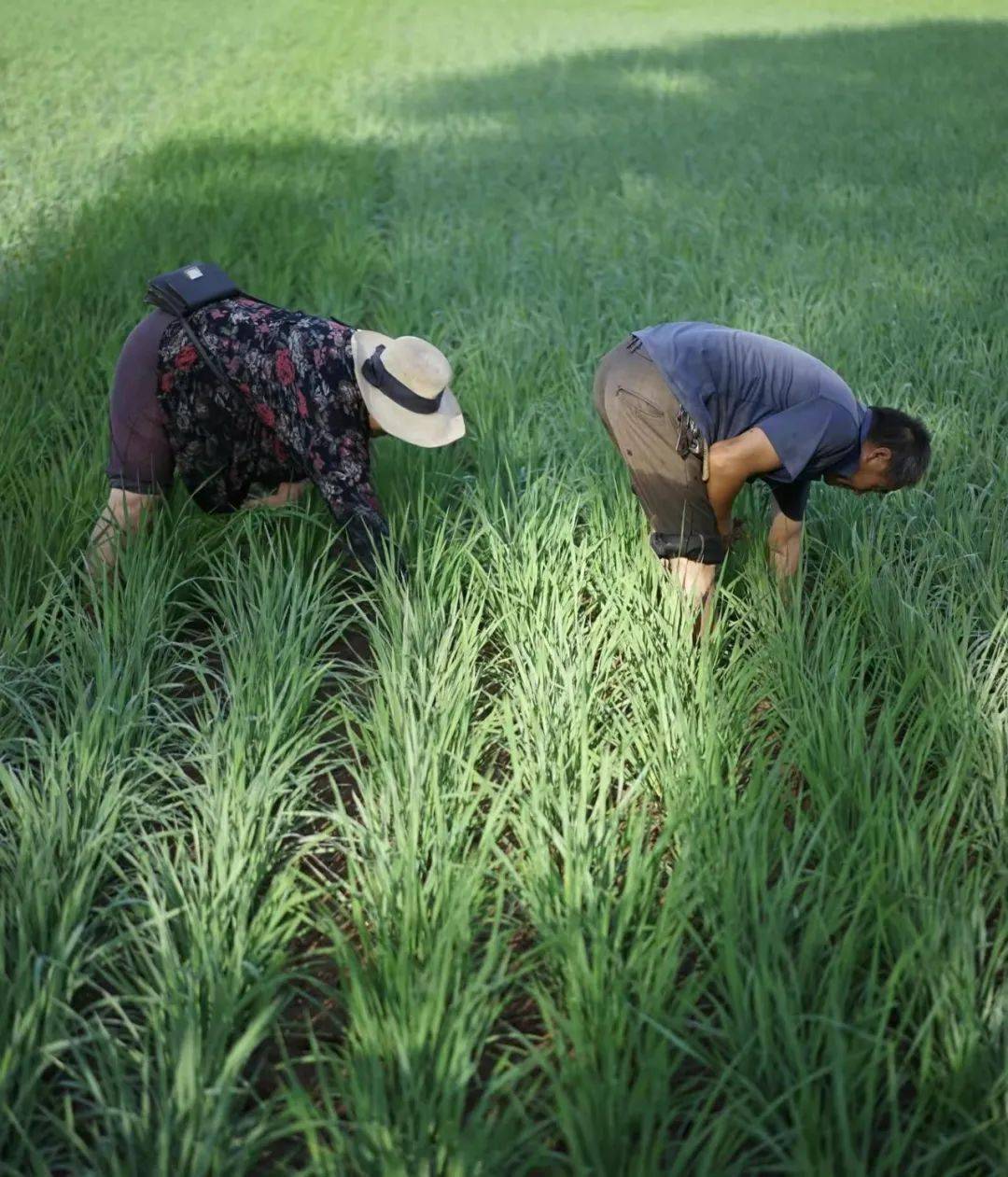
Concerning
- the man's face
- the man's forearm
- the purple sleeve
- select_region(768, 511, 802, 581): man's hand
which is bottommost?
select_region(768, 511, 802, 581): man's hand

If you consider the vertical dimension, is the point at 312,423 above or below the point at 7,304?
above

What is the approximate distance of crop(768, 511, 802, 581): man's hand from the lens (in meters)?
2.55

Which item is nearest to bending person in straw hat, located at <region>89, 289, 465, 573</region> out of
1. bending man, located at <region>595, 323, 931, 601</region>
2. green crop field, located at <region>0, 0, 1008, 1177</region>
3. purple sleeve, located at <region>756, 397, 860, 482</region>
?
green crop field, located at <region>0, 0, 1008, 1177</region>

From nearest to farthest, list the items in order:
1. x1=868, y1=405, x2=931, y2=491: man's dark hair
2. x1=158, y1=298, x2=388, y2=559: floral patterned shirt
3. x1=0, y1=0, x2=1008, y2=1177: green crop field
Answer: x1=0, y1=0, x2=1008, y2=1177: green crop field < x1=868, y1=405, x2=931, y2=491: man's dark hair < x1=158, y1=298, x2=388, y2=559: floral patterned shirt

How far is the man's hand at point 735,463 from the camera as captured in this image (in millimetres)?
2344

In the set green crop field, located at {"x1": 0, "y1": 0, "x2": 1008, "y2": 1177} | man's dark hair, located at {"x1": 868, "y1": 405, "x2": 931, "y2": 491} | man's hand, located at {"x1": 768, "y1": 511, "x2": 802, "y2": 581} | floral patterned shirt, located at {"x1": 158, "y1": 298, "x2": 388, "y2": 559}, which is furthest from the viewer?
man's hand, located at {"x1": 768, "y1": 511, "x2": 802, "y2": 581}

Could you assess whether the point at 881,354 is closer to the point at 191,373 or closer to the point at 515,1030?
the point at 191,373

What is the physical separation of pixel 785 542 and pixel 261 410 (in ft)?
3.65

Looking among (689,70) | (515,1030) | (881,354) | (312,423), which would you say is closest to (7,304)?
(312,423)

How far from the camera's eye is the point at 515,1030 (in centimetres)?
161

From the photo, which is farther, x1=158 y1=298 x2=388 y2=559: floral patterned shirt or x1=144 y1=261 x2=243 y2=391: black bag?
x1=144 y1=261 x2=243 y2=391: black bag

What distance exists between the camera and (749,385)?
2480mm

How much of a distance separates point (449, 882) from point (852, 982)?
57 centimetres

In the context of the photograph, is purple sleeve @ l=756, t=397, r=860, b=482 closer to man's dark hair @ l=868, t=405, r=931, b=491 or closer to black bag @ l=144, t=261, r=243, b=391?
man's dark hair @ l=868, t=405, r=931, b=491
